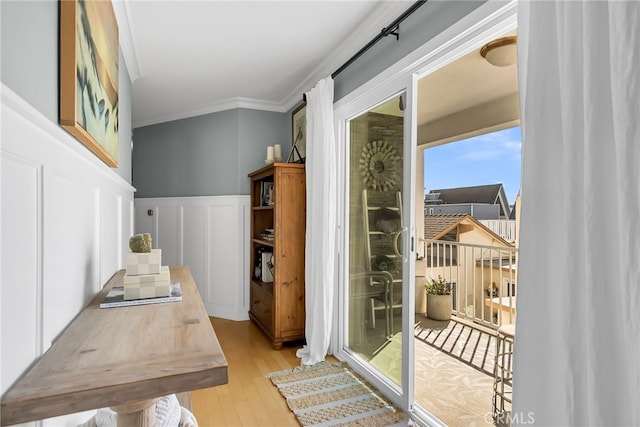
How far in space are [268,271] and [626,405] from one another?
3152 mm

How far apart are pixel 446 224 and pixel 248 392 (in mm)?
3456

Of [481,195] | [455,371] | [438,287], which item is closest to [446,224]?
[481,195]

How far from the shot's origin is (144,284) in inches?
49.9

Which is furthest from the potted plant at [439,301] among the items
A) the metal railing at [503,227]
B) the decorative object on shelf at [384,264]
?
the decorative object on shelf at [384,264]

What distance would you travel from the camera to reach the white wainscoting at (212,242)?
3.99m

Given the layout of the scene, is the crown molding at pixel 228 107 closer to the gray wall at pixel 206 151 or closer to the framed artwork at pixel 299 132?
the gray wall at pixel 206 151

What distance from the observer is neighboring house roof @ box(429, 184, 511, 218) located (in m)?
4.28

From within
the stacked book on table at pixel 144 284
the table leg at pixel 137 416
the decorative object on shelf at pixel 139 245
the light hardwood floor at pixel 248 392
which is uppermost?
the decorative object on shelf at pixel 139 245

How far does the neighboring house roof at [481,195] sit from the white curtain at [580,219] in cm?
354

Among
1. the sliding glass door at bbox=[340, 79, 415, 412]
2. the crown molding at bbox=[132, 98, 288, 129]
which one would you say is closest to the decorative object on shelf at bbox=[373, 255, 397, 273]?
the sliding glass door at bbox=[340, 79, 415, 412]

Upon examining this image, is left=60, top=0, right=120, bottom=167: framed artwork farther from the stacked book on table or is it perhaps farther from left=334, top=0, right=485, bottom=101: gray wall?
left=334, top=0, right=485, bottom=101: gray wall

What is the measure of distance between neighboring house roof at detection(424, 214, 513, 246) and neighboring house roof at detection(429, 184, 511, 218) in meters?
0.22

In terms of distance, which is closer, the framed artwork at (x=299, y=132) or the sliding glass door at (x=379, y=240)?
the sliding glass door at (x=379, y=240)

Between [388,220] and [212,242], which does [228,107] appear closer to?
[212,242]
